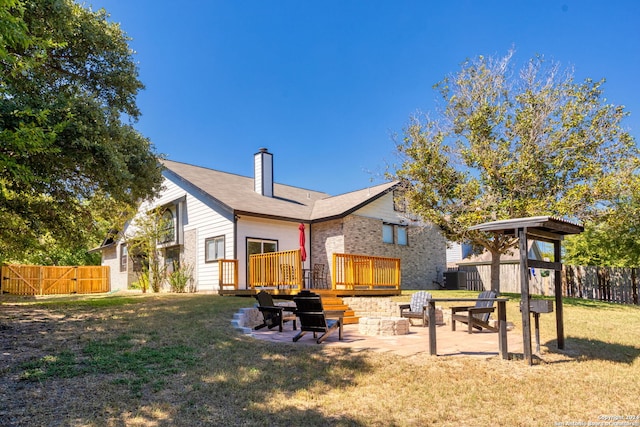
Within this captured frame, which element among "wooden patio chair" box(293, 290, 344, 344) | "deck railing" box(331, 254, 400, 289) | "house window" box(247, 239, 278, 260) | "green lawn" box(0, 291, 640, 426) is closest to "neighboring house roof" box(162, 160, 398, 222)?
"house window" box(247, 239, 278, 260)

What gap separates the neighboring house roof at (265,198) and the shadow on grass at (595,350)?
1103cm

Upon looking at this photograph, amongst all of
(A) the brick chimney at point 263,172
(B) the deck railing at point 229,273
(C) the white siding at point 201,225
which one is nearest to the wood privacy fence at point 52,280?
(C) the white siding at point 201,225

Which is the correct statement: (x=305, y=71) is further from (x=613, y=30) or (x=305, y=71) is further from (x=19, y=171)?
(x=19, y=171)

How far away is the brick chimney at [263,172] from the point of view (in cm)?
2097

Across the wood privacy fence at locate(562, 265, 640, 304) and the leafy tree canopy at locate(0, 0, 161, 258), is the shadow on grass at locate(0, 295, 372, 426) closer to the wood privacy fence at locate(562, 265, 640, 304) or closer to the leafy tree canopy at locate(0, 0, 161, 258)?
the leafy tree canopy at locate(0, 0, 161, 258)

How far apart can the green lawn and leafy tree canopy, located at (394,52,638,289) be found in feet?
21.9

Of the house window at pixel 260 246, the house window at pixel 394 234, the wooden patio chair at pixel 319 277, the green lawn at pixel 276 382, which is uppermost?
the house window at pixel 394 234

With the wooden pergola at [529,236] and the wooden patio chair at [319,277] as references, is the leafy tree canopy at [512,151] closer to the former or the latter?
the wooden patio chair at [319,277]

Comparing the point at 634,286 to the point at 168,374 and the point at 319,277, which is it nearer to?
the point at 319,277

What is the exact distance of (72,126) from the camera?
392 inches

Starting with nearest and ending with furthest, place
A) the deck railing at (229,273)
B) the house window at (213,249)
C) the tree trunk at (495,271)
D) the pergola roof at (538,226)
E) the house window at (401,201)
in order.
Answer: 1. the pergola roof at (538,226)
2. the tree trunk at (495,271)
3. the deck railing at (229,273)
4. the house window at (401,201)
5. the house window at (213,249)

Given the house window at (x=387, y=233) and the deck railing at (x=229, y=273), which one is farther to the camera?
the house window at (x=387, y=233)

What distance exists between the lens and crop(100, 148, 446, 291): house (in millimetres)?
17906

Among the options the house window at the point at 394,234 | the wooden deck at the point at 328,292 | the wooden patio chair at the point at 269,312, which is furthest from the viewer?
the house window at the point at 394,234
